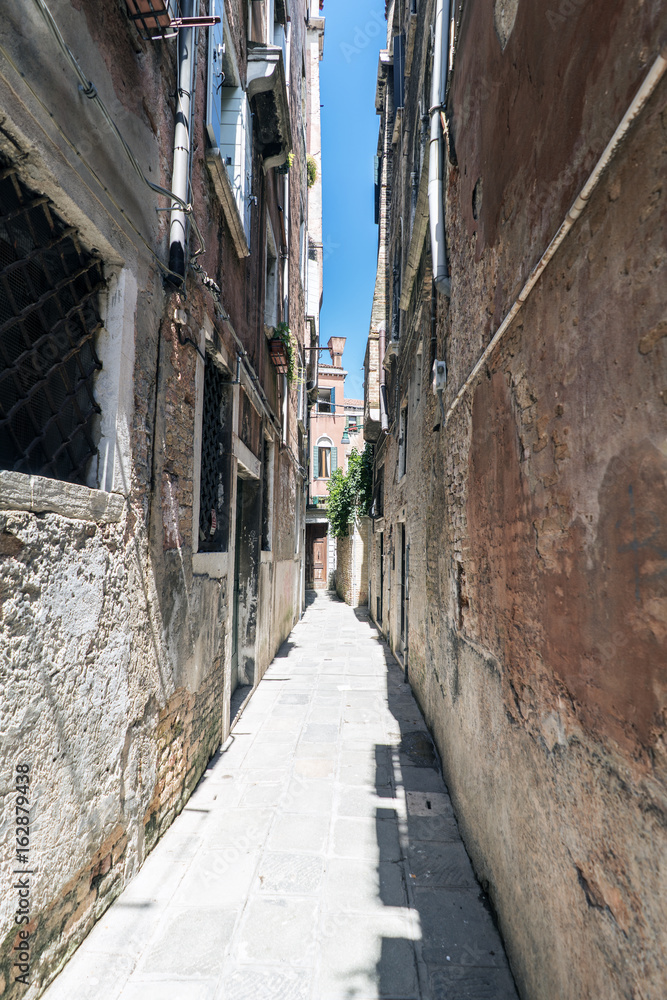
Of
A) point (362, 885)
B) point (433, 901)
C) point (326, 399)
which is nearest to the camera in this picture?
point (433, 901)

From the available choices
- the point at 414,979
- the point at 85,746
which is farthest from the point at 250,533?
the point at 414,979

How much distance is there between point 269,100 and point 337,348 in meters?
23.3

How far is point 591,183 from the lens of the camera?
1397 millimetres

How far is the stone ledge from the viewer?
1.66 metres

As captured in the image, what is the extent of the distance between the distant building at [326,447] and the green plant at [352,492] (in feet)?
8.89

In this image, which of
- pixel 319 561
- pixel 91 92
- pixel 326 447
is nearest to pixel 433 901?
pixel 91 92

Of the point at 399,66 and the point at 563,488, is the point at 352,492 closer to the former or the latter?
the point at 399,66

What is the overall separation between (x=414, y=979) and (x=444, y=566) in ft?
8.05

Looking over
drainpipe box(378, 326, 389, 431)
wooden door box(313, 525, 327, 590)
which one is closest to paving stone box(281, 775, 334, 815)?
drainpipe box(378, 326, 389, 431)

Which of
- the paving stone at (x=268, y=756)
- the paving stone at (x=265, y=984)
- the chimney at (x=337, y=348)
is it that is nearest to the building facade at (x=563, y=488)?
the paving stone at (x=265, y=984)

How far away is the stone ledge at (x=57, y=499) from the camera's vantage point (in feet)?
5.44

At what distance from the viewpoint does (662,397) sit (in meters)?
1.11

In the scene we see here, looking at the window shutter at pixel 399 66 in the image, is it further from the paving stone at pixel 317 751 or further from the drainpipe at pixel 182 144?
the paving stone at pixel 317 751

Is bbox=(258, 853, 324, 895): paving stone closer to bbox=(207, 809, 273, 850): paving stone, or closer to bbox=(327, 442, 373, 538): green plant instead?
bbox=(207, 809, 273, 850): paving stone
